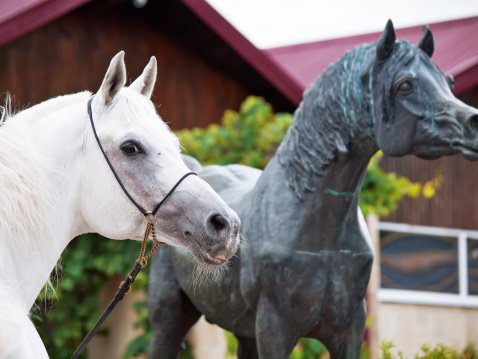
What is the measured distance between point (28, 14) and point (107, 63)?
1.43 metres

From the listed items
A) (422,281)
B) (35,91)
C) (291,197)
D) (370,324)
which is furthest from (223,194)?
(422,281)

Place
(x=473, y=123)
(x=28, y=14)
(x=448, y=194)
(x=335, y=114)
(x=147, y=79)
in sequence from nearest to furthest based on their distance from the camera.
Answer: (x=147, y=79), (x=473, y=123), (x=335, y=114), (x=28, y=14), (x=448, y=194)

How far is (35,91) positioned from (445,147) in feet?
19.4

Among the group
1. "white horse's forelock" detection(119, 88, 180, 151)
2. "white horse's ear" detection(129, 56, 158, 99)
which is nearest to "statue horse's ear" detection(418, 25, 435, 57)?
"white horse's ear" detection(129, 56, 158, 99)

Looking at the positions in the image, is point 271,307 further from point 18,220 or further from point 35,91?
point 35,91

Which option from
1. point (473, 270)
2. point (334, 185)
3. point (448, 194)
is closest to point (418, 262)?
point (473, 270)

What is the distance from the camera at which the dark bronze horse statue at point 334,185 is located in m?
3.39

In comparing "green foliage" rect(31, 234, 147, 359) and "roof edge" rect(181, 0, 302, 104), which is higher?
"roof edge" rect(181, 0, 302, 104)

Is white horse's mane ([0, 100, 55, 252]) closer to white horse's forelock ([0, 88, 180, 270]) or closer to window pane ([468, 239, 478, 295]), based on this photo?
white horse's forelock ([0, 88, 180, 270])

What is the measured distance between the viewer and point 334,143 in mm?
3564

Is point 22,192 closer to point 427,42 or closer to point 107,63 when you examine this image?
point 427,42

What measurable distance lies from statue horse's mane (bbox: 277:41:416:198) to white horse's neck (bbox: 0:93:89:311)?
131 cm

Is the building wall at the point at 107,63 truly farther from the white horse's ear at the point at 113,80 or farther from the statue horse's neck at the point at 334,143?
the white horse's ear at the point at 113,80

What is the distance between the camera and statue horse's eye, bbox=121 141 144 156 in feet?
8.42
